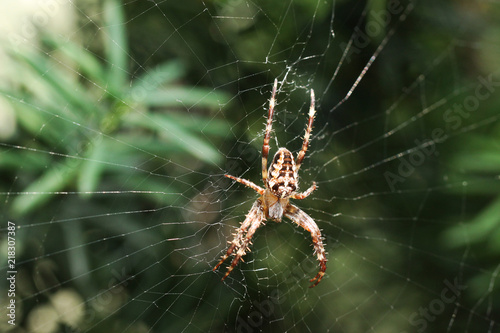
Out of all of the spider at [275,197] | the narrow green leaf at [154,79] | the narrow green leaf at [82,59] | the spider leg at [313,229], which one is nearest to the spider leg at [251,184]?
the spider at [275,197]

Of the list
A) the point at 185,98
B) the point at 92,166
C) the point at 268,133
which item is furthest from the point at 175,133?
the point at 268,133

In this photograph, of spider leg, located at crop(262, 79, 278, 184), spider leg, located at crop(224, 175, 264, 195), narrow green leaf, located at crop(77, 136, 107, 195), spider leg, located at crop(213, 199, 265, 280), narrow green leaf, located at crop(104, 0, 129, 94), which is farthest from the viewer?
spider leg, located at crop(213, 199, 265, 280)

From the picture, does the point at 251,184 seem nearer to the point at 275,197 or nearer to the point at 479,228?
the point at 275,197

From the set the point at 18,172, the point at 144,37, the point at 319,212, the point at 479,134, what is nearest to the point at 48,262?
the point at 18,172

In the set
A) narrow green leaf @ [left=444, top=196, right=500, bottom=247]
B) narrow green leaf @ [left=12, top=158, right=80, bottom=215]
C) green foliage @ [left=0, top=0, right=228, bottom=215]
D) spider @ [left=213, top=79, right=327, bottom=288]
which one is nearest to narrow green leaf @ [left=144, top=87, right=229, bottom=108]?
green foliage @ [left=0, top=0, right=228, bottom=215]

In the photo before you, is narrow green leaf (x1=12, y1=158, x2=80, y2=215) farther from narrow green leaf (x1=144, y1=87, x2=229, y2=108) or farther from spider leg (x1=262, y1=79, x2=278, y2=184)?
spider leg (x1=262, y1=79, x2=278, y2=184)

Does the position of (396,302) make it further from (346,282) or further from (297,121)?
(297,121)
